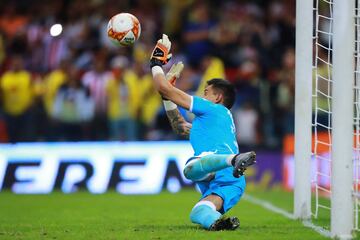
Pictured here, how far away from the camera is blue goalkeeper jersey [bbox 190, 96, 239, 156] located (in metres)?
10.1

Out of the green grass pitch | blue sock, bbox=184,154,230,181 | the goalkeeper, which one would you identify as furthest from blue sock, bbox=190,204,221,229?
blue sock, bbox=184,154,230,181

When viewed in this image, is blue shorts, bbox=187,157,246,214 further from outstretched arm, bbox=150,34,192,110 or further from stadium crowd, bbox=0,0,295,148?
stadium crowd, bbox=0,0,295,148

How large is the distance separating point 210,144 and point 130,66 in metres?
10.9

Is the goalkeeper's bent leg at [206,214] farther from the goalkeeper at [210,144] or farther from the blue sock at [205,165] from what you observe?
the blue sock at [205,165]

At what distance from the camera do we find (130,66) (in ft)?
68.1

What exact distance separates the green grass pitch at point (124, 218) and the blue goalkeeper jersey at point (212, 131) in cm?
93

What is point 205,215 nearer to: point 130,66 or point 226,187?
point 226,187

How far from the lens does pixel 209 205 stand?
9.79m

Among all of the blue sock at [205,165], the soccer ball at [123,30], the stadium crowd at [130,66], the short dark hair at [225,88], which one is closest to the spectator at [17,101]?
the stadium crowd at [130,66]

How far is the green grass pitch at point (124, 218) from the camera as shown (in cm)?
927

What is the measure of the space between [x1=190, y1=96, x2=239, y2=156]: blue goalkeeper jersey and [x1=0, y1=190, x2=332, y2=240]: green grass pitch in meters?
0.93

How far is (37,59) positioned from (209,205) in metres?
12.4

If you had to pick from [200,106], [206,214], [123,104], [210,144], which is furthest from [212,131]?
[123,104]

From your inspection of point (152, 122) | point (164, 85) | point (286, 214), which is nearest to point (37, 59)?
point (152, 122)
